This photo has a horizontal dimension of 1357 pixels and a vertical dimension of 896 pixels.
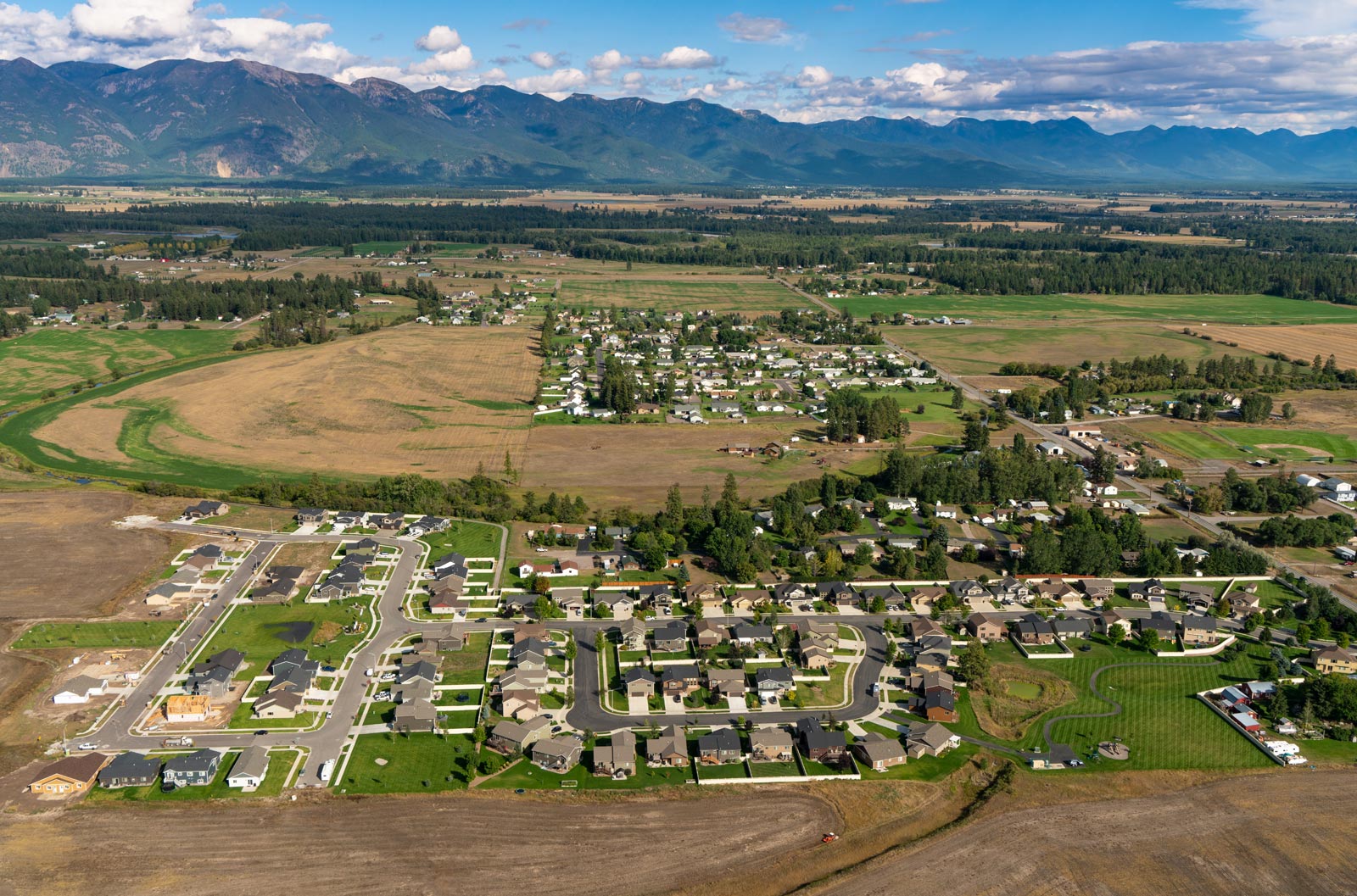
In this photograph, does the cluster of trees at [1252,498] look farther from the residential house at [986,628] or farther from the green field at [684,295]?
the green field at [684,295]

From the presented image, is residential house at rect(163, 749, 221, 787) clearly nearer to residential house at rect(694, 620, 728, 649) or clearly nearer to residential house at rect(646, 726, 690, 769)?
residential house at rect(646, 726, 690, 769)

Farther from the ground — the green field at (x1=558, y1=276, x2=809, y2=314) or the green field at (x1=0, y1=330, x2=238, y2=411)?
the green field at (x1=558, y1=276, x2=809, y2=314)

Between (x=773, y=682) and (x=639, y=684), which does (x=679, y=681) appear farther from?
(x=773, y=682)

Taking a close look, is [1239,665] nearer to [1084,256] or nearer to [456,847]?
[456,847]

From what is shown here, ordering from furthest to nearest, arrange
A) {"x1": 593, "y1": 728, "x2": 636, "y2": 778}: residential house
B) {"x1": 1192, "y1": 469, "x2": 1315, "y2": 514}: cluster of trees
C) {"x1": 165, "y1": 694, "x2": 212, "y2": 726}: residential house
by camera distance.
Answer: {"x1": 1192, "y1": 469, "x2": 1315, "y2": 514}: cluster of trees, {"x1": 165, "y1": 694, "x2": 212, "y2": 726}: residential house, {"x1": 593, "y1": 728, "x2": 636, "y2": 778}: residential house

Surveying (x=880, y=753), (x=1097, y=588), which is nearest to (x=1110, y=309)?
(x=1097, y=588)

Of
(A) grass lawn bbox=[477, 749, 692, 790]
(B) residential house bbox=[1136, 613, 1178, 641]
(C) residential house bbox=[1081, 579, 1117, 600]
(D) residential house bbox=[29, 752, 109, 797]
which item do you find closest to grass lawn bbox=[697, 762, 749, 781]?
(A) grass lawn bbox=[477, 749, 692, 790]

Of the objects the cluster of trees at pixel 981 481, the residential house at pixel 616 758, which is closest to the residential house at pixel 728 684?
the residential house at pixel 616 758
